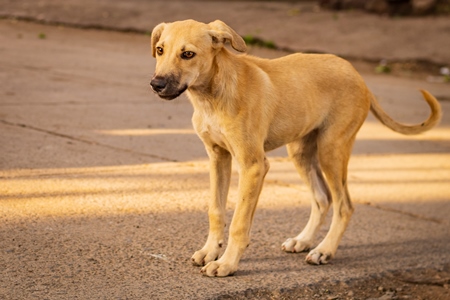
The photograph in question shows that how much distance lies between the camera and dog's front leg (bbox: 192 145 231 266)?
486cm

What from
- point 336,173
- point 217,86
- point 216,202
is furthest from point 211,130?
point 336,173

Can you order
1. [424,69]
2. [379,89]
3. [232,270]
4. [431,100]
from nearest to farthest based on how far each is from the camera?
[232,270], [431,100], [379,89], [424,69]

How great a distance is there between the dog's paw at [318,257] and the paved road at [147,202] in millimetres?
62

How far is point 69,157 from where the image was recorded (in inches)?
268

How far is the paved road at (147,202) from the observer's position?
4.54m

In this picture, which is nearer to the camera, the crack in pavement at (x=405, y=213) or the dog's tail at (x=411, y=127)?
the dog's tail at (x=411, y=127)

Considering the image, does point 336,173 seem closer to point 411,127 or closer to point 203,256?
point 411,127

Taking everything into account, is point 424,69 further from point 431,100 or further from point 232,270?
point 232,270

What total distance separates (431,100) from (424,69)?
29.4 feet

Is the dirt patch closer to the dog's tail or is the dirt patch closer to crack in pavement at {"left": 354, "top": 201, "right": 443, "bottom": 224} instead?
crack in pavement at {"left": 354, "top": 201, "right": 443, "bottom": 224}

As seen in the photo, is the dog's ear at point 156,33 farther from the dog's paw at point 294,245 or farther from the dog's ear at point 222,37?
the dog's paw at point 294,245

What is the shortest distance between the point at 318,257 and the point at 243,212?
2.49 ft

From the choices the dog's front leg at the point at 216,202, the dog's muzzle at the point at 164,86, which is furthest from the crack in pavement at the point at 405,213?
the dog's muzzle at the point at 164,86

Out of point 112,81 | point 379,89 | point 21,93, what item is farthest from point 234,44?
point 379,89
